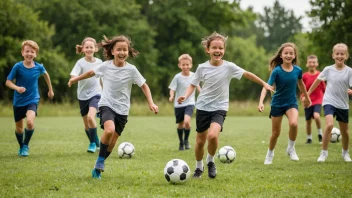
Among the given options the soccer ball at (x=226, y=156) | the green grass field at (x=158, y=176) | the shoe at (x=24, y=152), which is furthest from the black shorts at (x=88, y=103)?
the soccer ball at (x=226, y=156)

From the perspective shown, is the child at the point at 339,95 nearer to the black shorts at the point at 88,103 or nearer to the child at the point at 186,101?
the child at the point at 186,101

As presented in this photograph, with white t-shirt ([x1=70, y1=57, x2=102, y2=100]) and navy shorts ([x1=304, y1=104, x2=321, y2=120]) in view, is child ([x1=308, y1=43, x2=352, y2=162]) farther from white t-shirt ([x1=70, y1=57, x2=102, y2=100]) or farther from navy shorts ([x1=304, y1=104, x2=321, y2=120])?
white t-shirt ([x1=70, y1=57, x2=102, y2=100])

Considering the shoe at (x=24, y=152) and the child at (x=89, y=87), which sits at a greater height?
the child at (x=89, y=87)

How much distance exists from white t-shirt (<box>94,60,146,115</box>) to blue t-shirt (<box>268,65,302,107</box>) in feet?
9.06

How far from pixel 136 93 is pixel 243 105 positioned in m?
17.8

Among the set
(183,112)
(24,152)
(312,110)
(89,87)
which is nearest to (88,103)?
(89,87)

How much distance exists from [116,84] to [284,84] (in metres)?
3.23

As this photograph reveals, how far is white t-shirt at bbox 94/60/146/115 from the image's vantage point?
8.13m

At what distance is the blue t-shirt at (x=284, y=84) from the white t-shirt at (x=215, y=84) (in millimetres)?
1694

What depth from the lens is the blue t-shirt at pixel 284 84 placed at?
9625 millimetres

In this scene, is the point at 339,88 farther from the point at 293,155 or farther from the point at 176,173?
the point at 176,173

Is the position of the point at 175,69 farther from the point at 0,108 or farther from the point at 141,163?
the point at 141,163

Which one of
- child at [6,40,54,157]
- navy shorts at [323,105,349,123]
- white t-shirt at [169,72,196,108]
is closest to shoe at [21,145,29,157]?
child at [6,40,54,157]

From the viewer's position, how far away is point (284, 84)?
9.64 metres
